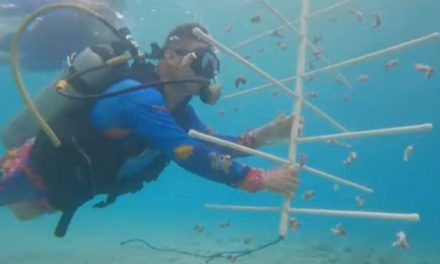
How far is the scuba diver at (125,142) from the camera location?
12.9 ft

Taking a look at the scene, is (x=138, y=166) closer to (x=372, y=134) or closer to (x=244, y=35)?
(x=372, y=134)

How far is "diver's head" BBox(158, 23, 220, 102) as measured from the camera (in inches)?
175

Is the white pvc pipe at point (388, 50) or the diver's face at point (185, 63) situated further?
the diver's face at point (185, 63)

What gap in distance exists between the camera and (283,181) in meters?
3.95

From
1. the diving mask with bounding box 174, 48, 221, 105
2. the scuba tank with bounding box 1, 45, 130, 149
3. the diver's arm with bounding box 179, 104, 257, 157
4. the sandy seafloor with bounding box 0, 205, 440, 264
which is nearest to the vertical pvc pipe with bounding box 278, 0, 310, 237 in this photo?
the diving mask with bounding box 174, 48, 221, 105

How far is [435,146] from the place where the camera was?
62.0m

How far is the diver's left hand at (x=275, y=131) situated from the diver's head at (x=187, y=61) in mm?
922

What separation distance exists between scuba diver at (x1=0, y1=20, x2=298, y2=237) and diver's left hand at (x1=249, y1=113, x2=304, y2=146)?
18mm

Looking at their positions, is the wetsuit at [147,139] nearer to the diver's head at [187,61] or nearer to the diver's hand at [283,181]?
the diver's hand at [283,181]

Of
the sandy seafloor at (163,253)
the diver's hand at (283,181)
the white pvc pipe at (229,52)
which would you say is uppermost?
the white pvc pipe at (229,52)

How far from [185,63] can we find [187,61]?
1.2 inches

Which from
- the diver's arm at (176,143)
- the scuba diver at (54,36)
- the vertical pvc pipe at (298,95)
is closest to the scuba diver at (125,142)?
the diver's arm at (176,143)

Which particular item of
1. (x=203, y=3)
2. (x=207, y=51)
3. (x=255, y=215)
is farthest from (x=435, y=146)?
(x=207, y=51)

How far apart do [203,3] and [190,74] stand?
25.1 m
